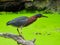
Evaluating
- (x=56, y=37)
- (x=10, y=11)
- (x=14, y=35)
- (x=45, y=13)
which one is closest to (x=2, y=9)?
(x=10, y=11)

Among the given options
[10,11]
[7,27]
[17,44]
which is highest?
[10,11]

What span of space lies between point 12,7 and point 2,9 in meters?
0.12

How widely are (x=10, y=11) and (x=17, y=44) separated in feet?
1.36

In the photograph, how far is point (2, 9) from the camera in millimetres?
2570

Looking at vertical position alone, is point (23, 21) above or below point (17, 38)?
above

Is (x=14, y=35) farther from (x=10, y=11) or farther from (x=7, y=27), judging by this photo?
(x=10, y=11)

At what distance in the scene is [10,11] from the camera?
256 centimetres

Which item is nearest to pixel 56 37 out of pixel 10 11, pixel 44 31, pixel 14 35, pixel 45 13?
pixel 44 31

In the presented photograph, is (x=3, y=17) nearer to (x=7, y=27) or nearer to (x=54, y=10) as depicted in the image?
(x=7, y=27)

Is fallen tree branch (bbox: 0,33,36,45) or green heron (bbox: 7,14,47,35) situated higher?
green heron (bbox: 7,14,47,35)

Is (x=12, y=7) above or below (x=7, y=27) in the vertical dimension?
above

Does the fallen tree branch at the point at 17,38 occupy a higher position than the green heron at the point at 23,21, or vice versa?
the green heron at the point at 23,21

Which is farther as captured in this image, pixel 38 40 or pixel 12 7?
pixel 12 7

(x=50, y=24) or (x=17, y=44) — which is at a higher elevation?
(x=50, y=24)
